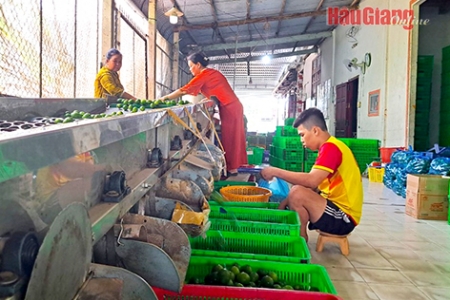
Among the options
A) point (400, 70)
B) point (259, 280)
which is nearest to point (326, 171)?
point (259, 280)

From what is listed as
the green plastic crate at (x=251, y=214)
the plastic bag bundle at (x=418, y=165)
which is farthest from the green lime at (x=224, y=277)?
the plastic bag bundle at (x=418, y=165)

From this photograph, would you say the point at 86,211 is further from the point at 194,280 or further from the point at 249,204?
the point at 249,204

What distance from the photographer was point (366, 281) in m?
2.08

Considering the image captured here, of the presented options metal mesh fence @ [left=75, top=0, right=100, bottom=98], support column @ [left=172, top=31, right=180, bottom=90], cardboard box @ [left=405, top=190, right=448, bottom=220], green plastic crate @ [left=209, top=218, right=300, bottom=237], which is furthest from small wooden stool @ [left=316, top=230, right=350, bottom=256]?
support column @ [left=172, top=31, right=180, bottom=90]

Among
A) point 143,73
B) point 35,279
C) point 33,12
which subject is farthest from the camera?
point 143,73

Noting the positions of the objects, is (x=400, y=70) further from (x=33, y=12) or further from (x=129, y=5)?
(x=33, y=12)

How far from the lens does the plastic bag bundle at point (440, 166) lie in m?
3.99

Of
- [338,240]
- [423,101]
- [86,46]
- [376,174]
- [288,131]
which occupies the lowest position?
[338,240]

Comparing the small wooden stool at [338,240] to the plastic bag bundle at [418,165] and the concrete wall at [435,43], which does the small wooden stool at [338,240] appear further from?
the concrete wall at [435,43]

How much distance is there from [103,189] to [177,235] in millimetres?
309

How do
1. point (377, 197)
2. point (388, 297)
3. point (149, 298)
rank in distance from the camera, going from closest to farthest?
point (149, 298) < point (388, 297) < point (377, 197)

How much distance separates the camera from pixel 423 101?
5.77 m

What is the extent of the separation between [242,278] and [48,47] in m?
3.31

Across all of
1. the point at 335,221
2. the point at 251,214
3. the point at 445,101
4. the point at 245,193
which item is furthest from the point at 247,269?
the point at 445,101
